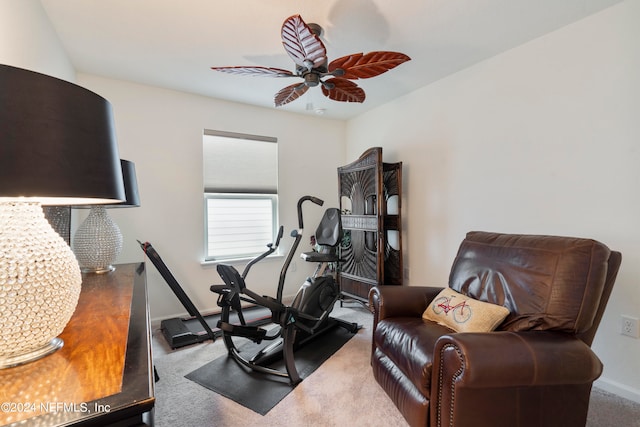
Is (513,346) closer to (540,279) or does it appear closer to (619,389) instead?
(540,279)

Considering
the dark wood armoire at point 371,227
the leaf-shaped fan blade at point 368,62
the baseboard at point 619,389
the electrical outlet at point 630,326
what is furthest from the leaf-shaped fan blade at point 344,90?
the baseboard at point 619,389

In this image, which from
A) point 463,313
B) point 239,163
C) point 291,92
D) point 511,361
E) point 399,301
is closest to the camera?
point 511,361

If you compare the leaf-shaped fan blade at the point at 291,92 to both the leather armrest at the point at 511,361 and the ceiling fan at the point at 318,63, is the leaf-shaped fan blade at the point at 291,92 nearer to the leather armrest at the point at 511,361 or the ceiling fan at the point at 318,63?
the ceiling fan at the point at 318,63

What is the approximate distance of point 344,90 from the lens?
2.23m

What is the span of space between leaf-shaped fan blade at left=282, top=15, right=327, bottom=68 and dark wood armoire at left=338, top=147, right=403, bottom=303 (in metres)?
1.53

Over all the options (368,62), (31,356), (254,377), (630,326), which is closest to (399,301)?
(254,377)

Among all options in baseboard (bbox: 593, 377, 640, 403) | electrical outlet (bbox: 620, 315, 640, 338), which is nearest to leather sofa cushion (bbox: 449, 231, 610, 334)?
electrical outlet (bbox: 620, 315, 640, 338)

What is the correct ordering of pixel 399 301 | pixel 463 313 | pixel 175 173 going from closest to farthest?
pixel 463 313
pixel 399 301
pixel 175 173

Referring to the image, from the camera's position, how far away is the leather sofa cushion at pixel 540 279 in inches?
57.9

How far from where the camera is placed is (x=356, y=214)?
11.8ft

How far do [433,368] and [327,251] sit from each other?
1682mm

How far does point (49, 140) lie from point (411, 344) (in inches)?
68.2

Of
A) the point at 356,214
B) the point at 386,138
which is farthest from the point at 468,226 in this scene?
the point at 386,138

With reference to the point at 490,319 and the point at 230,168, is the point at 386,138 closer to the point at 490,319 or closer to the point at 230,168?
the point at 230,168
